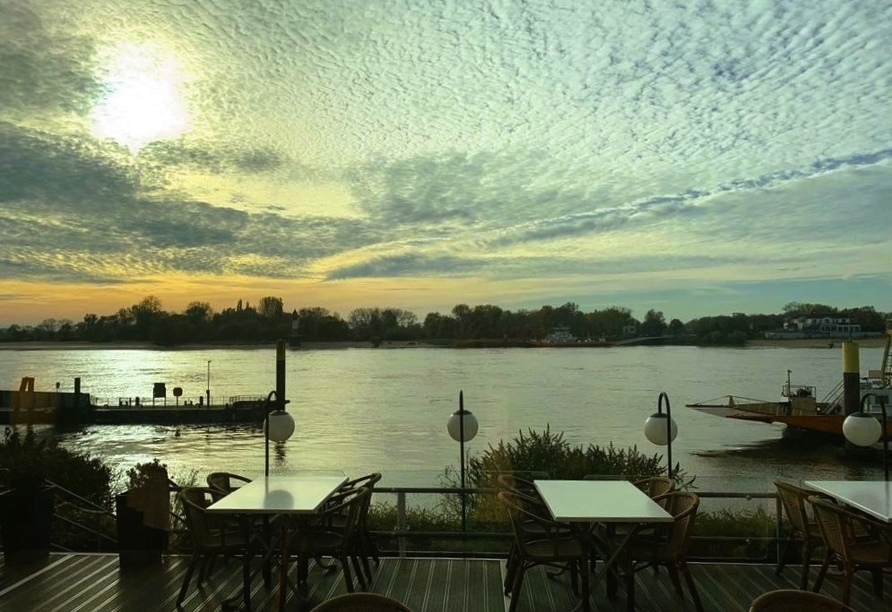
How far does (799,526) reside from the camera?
421 cm

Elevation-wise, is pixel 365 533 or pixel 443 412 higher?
pixel 365 533

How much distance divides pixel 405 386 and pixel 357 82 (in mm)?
38661

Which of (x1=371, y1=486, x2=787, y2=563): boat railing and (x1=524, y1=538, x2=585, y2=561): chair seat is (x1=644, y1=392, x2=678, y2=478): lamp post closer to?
(x1=371, y1=486, x2=787, y2=563): boat railing

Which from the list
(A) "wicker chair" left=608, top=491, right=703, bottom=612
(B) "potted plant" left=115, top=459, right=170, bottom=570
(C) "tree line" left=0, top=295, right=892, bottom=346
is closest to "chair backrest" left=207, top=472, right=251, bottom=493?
(B) "potted plant" left=115, top=459, right=170, bottom=570

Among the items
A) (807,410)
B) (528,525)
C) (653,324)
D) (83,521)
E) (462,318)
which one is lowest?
(807,410)

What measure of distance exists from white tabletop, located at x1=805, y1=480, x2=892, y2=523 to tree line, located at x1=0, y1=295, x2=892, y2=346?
21.2 metres

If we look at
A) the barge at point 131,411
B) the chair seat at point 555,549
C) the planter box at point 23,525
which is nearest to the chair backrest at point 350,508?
the chair seat at point 555,549

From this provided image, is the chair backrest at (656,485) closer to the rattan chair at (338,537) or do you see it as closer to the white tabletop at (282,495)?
the rattan chair at (338,537)

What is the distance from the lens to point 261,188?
18.0 metres

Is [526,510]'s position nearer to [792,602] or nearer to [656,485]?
[656,485]

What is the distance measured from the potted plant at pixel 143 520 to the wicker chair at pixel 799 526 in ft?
12.7

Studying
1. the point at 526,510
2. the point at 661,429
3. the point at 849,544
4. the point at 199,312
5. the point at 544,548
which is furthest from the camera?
the point at 199,312

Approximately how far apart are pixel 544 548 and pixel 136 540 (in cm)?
270

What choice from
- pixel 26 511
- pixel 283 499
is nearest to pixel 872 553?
pixel 283 499
